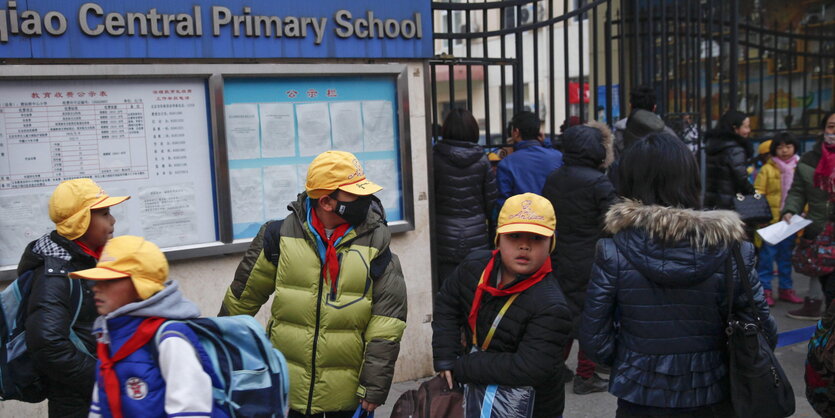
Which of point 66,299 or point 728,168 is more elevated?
point 728,168

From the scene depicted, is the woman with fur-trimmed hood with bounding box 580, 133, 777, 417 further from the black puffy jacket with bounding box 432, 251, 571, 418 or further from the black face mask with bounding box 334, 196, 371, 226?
the black face mask with bounding box 334, 196, 371, 226

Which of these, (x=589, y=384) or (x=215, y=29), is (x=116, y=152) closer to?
(x=215, y=29)

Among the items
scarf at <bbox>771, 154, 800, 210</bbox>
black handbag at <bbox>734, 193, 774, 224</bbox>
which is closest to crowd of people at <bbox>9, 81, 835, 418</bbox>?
black handbag at <bbox>734, 193, 774, 224</bbox>

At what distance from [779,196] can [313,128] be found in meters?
5.13

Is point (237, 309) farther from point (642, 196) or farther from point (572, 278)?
point (572, 278)

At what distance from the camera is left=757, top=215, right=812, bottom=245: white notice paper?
21.4ft

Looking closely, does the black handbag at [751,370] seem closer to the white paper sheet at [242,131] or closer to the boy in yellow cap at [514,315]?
the boy in yellow cap at [514,315]

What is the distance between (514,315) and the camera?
3023 millimetres

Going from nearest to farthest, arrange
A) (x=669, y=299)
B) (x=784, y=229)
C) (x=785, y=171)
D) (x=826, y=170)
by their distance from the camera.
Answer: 1. (x=669, y=299)
2. (x=826, y=170)
3. (x=784, y=229)
4. (x=785, y=171)

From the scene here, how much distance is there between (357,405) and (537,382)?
0.82 metres

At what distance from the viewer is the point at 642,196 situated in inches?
121

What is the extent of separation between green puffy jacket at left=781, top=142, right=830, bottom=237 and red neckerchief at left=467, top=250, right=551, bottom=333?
4.24m

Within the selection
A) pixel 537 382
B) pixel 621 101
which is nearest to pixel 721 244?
pixel 537 382

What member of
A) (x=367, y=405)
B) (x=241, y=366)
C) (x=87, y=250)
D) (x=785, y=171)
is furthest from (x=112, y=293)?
(x=785, y=171)
